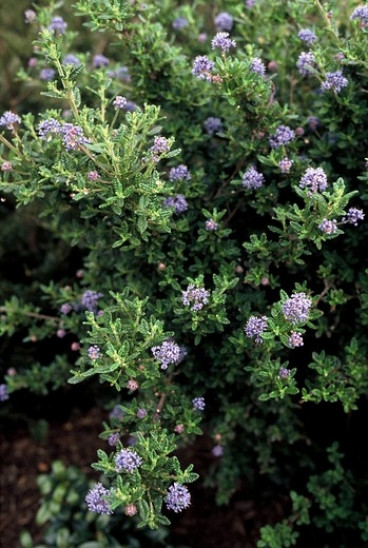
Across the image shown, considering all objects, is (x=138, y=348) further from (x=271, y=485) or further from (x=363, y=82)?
(x=271, y=485)

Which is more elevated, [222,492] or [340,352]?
[340,352]

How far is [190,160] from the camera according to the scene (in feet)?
8.77

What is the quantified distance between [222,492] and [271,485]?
319 millimetres

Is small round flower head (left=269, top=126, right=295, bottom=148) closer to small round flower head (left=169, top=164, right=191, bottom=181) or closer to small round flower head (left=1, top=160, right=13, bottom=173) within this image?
small round flower head (left=169, top=164, right=191, bottom=181)

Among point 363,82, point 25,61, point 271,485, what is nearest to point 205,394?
point 271,485

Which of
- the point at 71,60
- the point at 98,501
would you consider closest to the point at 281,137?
the point at 71,60

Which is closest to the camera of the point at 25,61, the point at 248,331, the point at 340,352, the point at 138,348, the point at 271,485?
the point at 138,348

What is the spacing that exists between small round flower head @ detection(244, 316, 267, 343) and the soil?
1.54 meters

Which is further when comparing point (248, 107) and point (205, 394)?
point (205, 394)

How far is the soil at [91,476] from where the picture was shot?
3.23 m

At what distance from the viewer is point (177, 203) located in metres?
2.29

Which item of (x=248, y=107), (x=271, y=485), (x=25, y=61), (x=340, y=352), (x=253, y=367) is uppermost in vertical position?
(x=248, y=107)

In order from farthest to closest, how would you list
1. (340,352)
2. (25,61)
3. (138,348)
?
Result: (25,61) → (340,352) → (138,348)

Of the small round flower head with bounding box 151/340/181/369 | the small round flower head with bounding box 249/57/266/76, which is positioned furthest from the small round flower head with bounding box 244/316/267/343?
the small round flower head with bounding box 249/57/266/76
